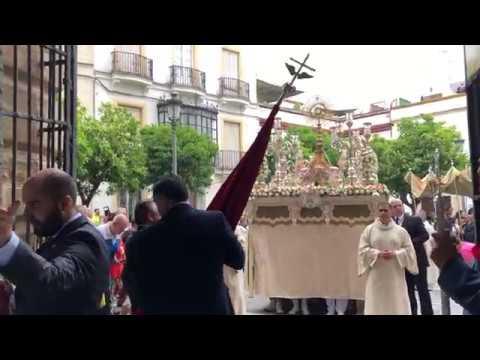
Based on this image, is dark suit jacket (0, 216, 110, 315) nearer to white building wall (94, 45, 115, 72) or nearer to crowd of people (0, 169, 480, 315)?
crowd of people (0, 169, 480, 315)

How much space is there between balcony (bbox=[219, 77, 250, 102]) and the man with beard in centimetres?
2831

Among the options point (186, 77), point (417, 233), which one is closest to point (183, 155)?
point (186, 77)

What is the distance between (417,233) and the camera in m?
7.71

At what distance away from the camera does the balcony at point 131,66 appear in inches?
1016

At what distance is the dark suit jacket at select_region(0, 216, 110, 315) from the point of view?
1.88 m

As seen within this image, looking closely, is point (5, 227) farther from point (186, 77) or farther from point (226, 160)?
point (226, 160)

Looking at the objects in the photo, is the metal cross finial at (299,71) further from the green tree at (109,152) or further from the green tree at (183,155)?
the green tree at (183,155)

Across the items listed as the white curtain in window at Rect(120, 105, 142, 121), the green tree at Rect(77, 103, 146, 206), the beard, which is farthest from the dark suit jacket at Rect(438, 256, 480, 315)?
the white curtain in window at Rect(120, 105, 142, 121)

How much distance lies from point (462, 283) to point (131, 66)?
25.7m
